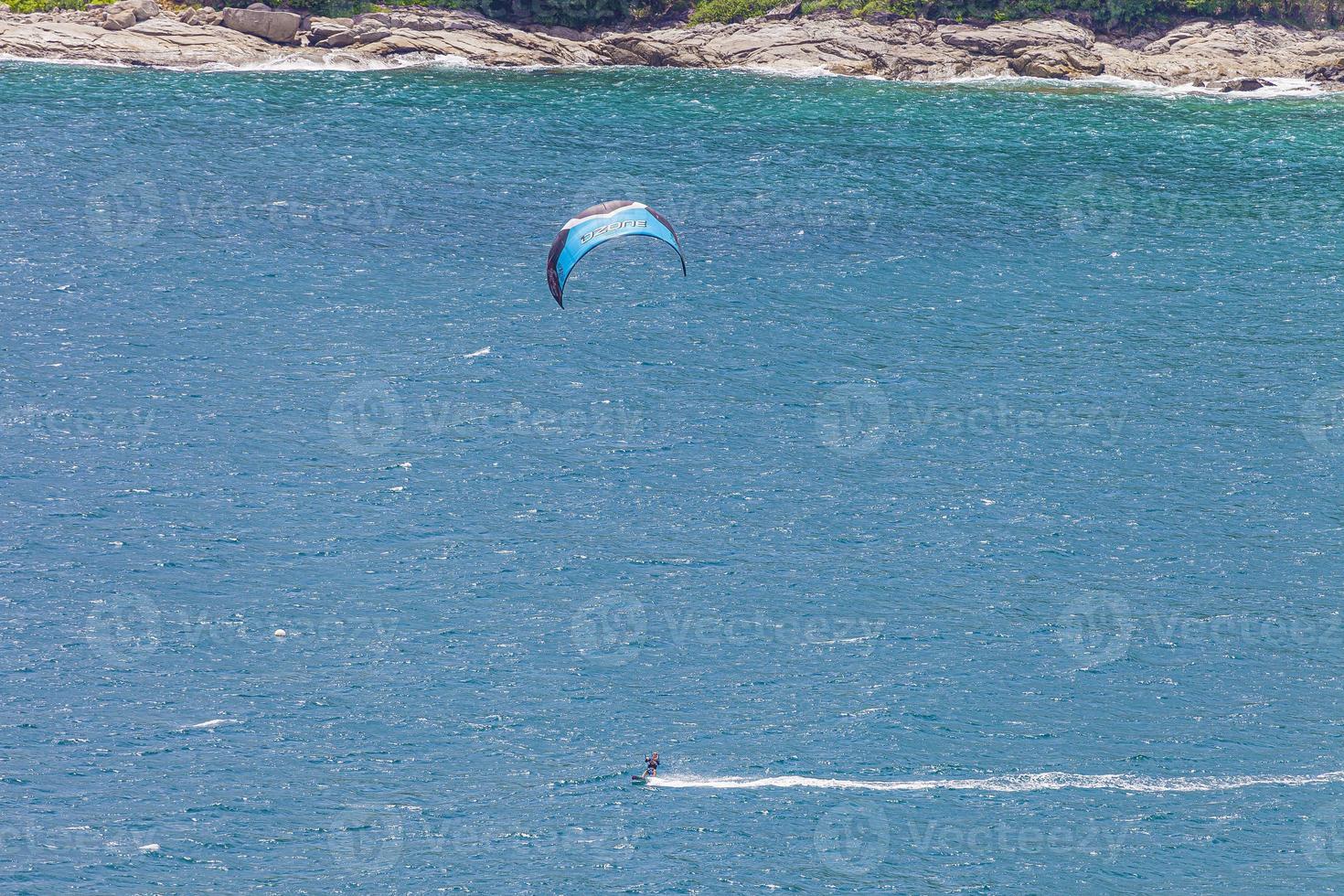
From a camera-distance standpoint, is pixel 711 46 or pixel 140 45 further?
pixel 711 46

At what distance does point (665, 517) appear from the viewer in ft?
251

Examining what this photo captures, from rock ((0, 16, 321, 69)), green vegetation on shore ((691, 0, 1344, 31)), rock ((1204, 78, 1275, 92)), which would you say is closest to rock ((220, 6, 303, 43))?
rock ((0, 16, 321, 69))

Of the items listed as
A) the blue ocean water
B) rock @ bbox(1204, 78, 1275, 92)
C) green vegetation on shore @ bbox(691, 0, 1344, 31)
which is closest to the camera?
the blue ocean water

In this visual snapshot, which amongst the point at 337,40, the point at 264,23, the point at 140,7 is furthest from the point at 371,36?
the point at 140,7

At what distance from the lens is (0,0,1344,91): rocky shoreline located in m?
152

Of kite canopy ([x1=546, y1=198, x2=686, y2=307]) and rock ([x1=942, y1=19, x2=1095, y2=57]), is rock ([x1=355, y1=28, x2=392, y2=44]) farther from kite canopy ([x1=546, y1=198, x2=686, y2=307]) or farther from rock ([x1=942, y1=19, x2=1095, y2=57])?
kite canopy ([x1=546, y1=198, x2=686, y2=307])

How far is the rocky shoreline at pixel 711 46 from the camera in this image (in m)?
152

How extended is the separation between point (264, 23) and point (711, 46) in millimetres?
44965

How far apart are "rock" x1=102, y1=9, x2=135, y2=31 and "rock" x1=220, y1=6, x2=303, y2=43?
9.04 metres

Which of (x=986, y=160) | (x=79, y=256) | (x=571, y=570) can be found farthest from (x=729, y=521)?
(x=986, y=160)

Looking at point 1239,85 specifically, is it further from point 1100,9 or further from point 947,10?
point 947,10

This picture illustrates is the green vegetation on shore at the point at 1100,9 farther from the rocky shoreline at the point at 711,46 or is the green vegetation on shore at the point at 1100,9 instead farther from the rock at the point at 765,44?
the rock at the point at 765,44

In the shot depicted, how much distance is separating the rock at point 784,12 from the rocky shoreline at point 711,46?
4.23 feet

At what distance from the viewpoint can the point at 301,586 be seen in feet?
229
